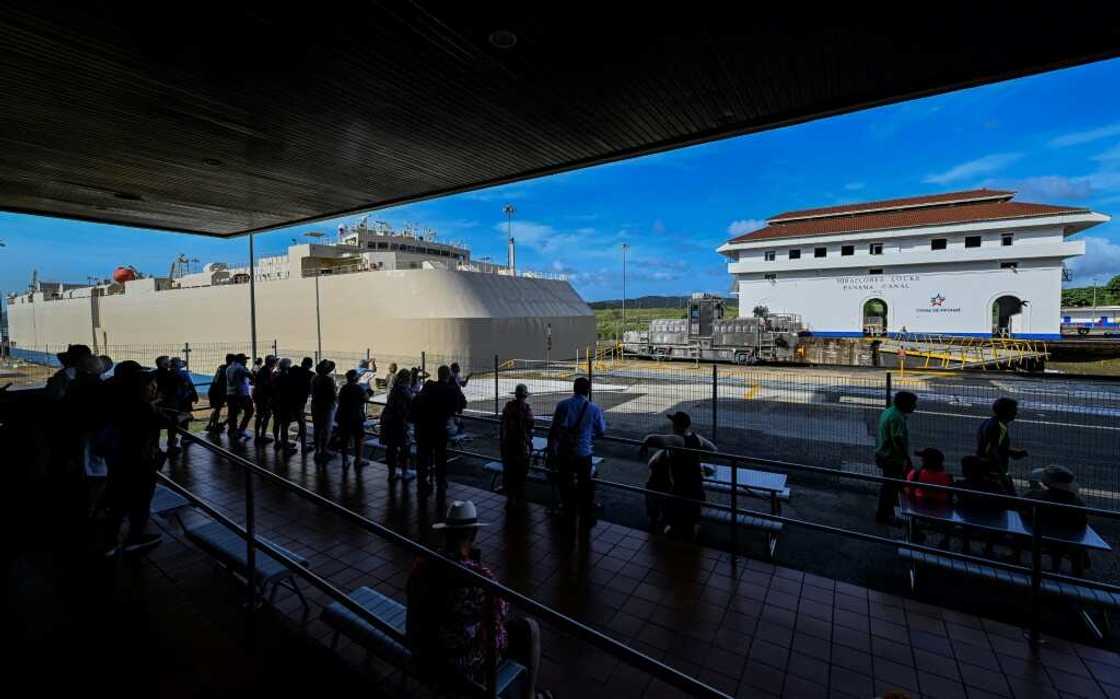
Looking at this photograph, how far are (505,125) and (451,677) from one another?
19.5 ft

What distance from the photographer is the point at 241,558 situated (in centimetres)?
356

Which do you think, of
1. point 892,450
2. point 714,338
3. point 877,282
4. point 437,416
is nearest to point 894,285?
point 877,282

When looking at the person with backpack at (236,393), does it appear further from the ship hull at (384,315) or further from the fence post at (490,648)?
the ship hull at (384,315)

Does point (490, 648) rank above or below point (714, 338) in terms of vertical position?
below

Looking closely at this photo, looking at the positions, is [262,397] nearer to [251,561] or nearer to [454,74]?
[251,561]

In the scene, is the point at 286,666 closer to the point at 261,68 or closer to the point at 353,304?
the point at 261,68

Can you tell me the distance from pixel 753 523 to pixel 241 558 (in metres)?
4.33

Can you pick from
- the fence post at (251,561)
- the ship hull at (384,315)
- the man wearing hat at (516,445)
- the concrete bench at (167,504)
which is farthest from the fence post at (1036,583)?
the ship hull at (384,315)

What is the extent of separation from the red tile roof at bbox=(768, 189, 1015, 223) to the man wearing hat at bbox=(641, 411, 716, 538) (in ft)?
143

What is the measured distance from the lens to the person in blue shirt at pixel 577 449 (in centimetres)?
517

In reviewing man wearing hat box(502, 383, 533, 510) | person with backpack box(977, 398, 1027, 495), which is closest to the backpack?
man wearing hat box(502, 383, 533, 510)

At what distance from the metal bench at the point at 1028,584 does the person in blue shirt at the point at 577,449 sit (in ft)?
8.91

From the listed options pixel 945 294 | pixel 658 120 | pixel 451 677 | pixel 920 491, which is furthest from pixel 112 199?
pixel 945 294

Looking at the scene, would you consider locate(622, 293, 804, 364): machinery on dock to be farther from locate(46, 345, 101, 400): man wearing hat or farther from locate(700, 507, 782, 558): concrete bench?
locate(46, 345, 101, 400): man wearing hat
